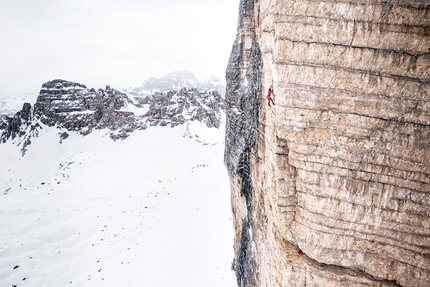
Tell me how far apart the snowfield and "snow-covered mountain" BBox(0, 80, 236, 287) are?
0.14m

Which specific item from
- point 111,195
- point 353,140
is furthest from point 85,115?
point 353,140

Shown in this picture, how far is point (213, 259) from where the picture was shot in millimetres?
19891

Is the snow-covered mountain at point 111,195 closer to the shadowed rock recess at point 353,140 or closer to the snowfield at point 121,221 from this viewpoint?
the snowfield at point 121,221

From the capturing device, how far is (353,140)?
504 centimetres

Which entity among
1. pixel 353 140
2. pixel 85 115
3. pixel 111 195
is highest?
pixel 353 140

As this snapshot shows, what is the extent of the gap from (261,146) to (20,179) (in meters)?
70.4

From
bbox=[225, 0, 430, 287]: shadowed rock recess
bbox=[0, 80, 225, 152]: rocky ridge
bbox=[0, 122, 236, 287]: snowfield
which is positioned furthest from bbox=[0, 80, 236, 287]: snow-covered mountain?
bbox=[225, 0, 430, 287]: shadowed rock recess

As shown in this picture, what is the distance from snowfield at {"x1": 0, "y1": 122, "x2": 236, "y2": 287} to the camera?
823 inches

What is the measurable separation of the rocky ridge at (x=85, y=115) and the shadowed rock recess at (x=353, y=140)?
6429 centimetres

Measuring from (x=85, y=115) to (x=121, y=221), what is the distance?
56389mm

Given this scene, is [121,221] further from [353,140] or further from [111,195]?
[353,140]

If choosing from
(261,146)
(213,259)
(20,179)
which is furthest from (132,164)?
(261,146)

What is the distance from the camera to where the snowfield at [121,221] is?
20906 millimetres

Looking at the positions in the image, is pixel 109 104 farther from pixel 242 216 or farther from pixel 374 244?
pixel 374 244
